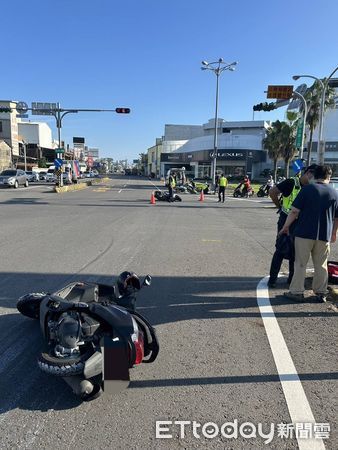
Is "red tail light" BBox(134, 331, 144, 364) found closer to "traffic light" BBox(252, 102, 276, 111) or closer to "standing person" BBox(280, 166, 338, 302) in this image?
"standing person" BBox(280, 166, 338, 302)

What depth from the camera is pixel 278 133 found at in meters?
53.3

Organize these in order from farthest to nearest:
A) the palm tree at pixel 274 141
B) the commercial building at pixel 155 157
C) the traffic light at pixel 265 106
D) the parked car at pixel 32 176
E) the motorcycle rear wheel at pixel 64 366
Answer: the commercial building at pixel 155 157
the palm tree at pixel 274 141
the parked car at pixel 32 176
the traffic light at pixel 265 106
the motorcycle rear wheel at pixel 64 366

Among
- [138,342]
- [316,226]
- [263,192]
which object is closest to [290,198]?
[316,226]

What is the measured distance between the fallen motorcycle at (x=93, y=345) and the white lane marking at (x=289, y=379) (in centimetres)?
114

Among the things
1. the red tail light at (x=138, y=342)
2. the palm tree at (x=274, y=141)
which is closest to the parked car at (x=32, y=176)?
the palm tree at (x=274, y=141)

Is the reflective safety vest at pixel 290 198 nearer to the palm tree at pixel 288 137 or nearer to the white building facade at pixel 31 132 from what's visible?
the palm tree at pixel 288 137

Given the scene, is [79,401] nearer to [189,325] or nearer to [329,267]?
[189,325]

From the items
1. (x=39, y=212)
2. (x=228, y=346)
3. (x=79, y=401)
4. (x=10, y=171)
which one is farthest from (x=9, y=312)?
(x=10, y=171)

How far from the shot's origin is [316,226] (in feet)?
15.9

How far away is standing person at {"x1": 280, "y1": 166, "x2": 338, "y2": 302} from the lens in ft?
15.8

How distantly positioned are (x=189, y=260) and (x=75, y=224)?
588 centimetres

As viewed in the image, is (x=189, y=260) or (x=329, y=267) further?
(x=189, y=260)

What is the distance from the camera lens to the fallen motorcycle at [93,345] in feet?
8.63

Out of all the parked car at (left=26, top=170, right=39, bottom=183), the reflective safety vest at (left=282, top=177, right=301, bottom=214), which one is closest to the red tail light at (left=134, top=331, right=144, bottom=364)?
the reflective safety vest at (left=282, top=177, right=301, bottom=214)
